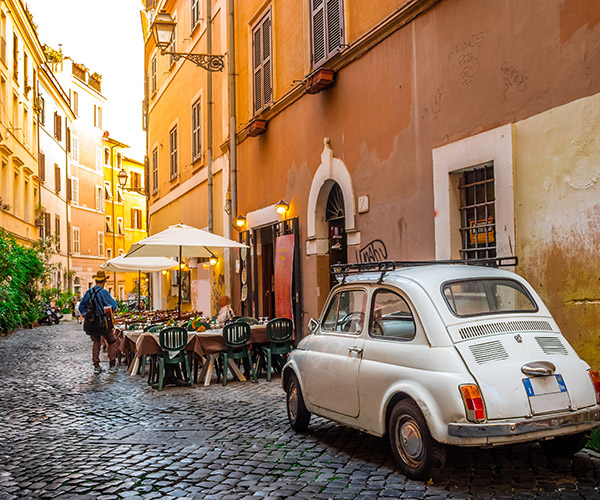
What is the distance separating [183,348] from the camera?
10.0 meters

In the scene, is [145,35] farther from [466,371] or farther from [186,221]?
[466,371]

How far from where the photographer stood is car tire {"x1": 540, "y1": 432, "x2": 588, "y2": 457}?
5093 millimetres

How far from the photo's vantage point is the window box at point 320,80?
1119cm

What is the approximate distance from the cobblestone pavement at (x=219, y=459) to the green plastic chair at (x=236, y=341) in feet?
3.67

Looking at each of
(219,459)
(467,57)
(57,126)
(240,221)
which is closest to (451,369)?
(219,459)

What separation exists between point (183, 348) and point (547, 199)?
559cm

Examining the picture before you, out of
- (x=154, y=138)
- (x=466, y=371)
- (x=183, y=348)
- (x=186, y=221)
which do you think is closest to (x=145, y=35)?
(x=154, y=138)

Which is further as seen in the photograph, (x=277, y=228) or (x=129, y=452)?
(x=277, y=228)

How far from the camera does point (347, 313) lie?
6141mm

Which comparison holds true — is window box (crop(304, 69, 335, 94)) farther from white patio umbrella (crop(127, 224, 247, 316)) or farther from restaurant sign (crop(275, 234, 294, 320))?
white patio umbrella (crop(127, 224, 247, 316))

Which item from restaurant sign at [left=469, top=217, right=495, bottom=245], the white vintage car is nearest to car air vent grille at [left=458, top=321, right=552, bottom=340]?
the white vintage car

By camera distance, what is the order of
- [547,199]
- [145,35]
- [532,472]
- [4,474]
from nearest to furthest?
[532,472], [4,474], [547,199], [145,35]

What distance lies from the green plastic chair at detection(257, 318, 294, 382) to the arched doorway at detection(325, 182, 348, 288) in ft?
5.81

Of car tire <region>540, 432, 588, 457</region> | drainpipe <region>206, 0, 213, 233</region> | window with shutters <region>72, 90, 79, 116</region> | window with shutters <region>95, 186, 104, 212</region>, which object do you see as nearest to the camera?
car tire <region>540, 432, 588, 457</region>
